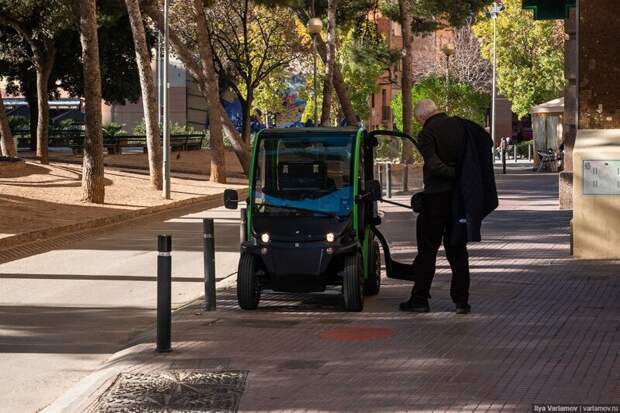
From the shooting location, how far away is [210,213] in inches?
1230

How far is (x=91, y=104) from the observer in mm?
31062

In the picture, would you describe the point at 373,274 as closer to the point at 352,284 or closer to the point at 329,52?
the point at 352,284

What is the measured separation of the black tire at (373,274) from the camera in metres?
13.7

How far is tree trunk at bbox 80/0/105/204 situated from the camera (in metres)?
30.6

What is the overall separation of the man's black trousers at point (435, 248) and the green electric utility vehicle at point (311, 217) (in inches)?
24.0

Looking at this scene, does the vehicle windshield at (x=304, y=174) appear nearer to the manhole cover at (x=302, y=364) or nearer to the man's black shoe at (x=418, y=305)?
the man's black shoe at (x=418, y=305)

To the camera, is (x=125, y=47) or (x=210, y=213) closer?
(x=210, y=213)

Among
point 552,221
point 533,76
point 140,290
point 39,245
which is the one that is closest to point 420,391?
point 140,290

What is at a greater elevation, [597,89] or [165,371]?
[597,89]

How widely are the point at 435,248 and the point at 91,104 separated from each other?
19.8 m

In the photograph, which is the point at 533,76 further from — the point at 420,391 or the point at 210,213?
the point at 420,391

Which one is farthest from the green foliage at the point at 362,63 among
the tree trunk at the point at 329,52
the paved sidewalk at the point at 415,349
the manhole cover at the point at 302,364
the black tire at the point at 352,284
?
the manhole cover at the point at 302,364

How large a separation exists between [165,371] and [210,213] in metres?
21.8

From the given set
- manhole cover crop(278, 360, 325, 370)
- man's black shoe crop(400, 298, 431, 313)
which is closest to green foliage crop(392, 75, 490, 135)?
man's black shoe crop(400, 298, 431, 313)
